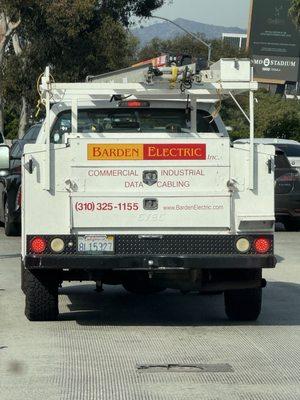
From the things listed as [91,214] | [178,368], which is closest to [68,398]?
[178,368]

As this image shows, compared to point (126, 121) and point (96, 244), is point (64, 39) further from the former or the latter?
point (96, 244)

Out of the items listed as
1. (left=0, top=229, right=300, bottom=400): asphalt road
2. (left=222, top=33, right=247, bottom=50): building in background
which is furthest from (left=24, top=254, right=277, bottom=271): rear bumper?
(left=222, top=33, right=247, bottom=50): building in background

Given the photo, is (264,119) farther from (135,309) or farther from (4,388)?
(4,388)

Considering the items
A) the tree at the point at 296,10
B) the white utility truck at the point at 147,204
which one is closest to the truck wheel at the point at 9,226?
the white utility truck at the point at 147,204

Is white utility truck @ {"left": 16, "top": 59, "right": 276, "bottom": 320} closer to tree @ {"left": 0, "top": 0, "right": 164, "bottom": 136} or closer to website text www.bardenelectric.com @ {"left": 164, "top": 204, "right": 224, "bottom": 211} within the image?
website text www.bardenelectric.com @ {"left": 164, "top": 204, "right": 224, "bottom": 211}

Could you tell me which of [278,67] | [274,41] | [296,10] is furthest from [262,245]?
[278,67]

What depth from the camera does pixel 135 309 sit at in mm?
10984

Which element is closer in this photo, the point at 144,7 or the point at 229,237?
the point at 229,237

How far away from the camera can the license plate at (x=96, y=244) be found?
928 centimetres

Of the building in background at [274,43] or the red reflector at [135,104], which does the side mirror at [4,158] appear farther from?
the building in background at [274,43]

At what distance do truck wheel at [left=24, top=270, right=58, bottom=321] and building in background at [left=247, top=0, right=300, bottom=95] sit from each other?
105646mm

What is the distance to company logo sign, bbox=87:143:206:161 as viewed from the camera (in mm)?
9273

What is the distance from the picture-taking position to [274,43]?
116m

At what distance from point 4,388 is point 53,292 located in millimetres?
2381
